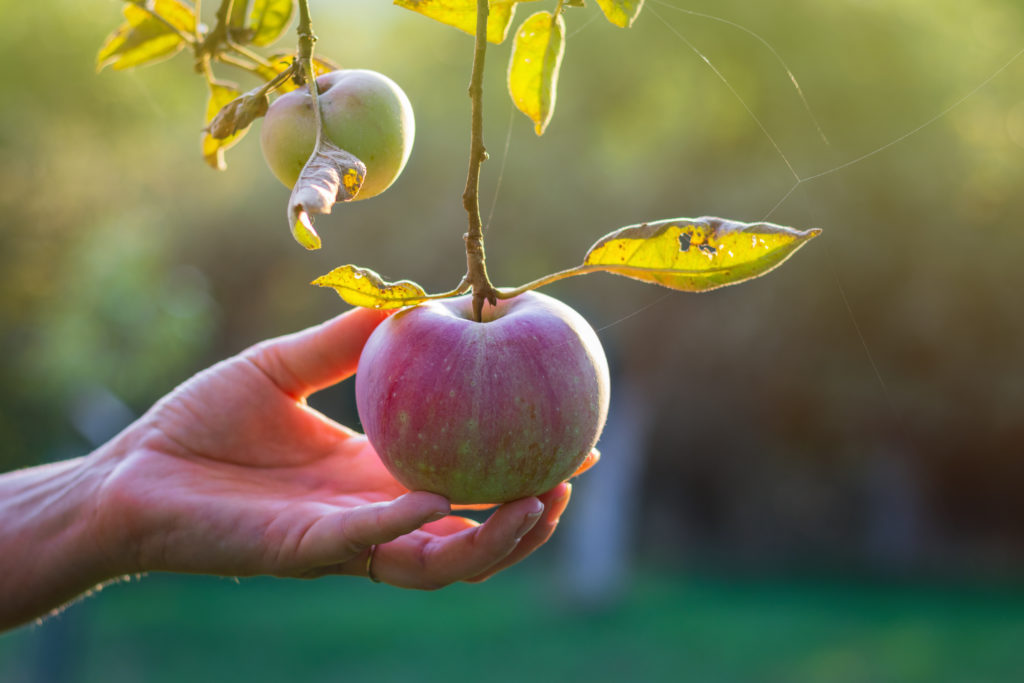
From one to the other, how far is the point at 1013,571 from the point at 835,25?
341cm

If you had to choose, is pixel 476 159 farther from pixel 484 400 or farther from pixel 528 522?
pixel 528 522

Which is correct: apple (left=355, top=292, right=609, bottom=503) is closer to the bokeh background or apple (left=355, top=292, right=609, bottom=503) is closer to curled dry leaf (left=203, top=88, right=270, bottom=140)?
curled dry leaf (left=203, top=88, right=270, bottom=140)

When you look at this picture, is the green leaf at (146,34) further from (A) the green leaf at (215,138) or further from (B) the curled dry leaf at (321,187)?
(B) the curled dry leaf at (321,187)

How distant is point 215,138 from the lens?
61cm

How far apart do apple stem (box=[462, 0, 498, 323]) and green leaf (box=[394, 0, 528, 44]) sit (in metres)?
0.07

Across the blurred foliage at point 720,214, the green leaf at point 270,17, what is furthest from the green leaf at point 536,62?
the blurred foliage at point 720,214

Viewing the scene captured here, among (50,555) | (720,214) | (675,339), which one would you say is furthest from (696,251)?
(675,339)

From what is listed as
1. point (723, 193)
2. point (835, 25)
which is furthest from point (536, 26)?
point (835, 25)

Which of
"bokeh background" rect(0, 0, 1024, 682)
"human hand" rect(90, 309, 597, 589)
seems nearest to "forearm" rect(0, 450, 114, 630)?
"human hand" rect(90, 309, 597, 589)

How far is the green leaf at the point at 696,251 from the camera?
518 millimetres

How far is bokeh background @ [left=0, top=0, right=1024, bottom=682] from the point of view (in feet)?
14.4

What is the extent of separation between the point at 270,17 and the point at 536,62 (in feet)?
0.89

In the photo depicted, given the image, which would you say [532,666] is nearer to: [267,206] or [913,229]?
[913,229]

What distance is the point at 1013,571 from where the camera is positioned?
15.7ft
